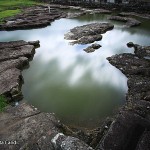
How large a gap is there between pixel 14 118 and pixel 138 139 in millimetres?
4655

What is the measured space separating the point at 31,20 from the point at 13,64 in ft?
43.4

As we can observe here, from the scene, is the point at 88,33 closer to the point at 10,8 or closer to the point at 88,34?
the point at 88,34

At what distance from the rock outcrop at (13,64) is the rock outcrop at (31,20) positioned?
6474 mm

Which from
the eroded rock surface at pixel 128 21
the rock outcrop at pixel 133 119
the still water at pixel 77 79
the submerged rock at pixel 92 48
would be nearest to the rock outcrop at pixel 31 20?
the still water at pixel 77 79

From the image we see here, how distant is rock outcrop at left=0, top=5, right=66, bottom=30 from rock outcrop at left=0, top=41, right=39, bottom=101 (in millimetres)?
6474

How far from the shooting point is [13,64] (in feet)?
46.9

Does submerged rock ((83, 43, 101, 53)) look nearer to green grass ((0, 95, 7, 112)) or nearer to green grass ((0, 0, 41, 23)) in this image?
green grass ((0, 95, 7, 112))

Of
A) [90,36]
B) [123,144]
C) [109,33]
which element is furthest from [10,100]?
[109,33]

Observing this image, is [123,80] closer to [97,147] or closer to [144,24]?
[97,147]

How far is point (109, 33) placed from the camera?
21312 mm

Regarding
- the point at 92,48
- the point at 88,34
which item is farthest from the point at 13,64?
the point at 88,34

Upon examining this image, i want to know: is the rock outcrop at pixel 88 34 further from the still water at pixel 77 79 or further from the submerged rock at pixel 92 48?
the still water at pixel 77 79

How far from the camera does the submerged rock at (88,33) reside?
1905 centimetres

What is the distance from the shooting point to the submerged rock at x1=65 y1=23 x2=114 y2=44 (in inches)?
750
